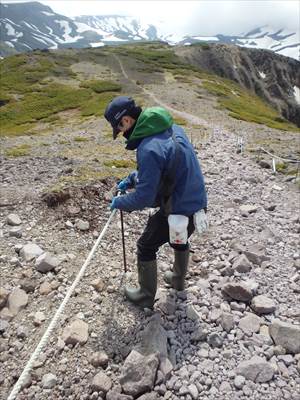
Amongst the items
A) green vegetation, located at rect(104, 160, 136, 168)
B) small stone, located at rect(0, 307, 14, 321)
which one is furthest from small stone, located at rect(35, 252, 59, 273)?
green vegetation, located at rect(104, 160, 136, 168)

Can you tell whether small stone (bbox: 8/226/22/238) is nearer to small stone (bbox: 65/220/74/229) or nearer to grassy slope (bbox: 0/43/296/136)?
small stone (bbox: 65/220/74/229)

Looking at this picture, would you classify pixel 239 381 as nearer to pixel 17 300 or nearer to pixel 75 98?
pixel 17 300

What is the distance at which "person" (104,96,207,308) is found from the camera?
18.5 ft

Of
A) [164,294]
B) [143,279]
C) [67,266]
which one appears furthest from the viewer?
[67,266]

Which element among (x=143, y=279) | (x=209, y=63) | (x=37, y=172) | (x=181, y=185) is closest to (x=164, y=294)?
(x=143, y=279)

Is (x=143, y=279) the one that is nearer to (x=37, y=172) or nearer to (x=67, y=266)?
(x=67, y=266)

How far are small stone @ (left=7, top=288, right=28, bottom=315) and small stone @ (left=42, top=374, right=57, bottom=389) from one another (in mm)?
1626

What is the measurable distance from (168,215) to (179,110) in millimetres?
47253

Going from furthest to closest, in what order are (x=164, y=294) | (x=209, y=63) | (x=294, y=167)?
(x=209, y=63)
(x=294, y=167)
(x=164, y=294)

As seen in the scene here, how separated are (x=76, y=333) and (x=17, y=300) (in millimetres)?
1479

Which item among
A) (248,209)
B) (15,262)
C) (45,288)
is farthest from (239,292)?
(248,209)

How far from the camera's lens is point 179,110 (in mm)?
51969

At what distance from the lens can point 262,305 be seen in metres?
7.29

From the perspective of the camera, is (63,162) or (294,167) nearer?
(63,162)
